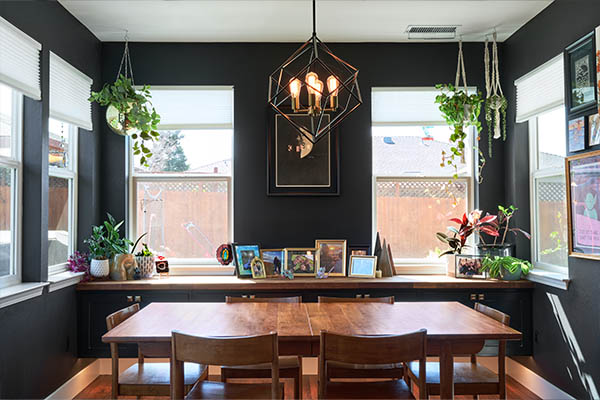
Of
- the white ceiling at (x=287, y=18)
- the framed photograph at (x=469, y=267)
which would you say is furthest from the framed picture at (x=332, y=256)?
the white ceiling at (x=287, y=18)

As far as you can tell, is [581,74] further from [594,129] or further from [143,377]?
[143,377]

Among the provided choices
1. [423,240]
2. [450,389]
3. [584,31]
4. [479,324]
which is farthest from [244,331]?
[584,31]

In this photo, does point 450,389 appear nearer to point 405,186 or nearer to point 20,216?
point 405,186

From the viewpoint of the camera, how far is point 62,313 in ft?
11.5

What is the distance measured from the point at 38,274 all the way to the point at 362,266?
2.56 metres

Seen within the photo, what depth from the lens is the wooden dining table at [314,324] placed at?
84.4 inches

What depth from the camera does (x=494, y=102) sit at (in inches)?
160

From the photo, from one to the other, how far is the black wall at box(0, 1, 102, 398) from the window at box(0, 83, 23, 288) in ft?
0.15

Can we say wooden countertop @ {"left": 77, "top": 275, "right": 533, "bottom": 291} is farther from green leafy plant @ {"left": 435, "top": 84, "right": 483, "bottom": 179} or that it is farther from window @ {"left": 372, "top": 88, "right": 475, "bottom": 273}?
green leafy plant @ {"left": 435, "top": 84, "right": 483, "bottom": 179}

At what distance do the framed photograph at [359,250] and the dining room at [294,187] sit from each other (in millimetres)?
13

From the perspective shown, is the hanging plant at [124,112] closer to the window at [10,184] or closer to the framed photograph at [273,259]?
the window at [10,184]

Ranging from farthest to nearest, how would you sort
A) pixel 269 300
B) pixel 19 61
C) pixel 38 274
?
pixel 38 274 < pixel 269 300 < pixel 19 61

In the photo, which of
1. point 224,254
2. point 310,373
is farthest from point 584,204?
point 224,254

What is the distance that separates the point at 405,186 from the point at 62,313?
125 inches
